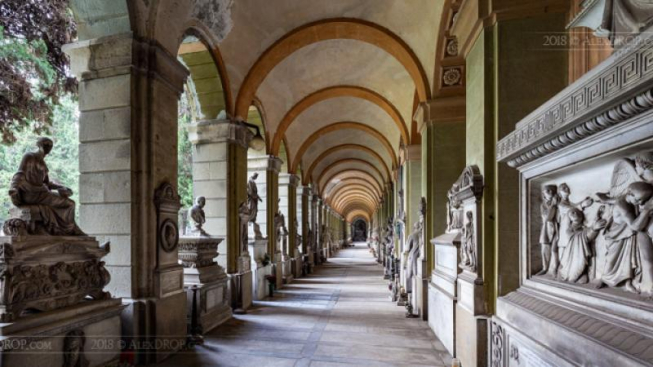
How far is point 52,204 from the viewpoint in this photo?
146 inches

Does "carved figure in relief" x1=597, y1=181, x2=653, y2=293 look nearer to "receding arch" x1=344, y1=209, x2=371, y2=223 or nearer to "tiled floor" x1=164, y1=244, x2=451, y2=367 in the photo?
"tiled floor" x1=164, y1=244, x2=451, y2=367

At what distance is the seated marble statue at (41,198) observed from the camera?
3475 mm

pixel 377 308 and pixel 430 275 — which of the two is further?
pixel 377 308

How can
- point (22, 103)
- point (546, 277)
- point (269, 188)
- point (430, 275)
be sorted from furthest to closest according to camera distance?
point (269, 188), point (430, 275), point (22, 103), point (546, 277)

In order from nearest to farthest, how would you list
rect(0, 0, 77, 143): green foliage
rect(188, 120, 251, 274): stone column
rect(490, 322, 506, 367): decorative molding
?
rect(490, 322, 506, 367): decorative molding
rect(0, 0, 77, 143): green foliage
rect(188, 120, 251, 274): stone column

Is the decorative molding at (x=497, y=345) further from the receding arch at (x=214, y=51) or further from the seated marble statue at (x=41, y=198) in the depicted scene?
the receding arch at (x=214, y=51)

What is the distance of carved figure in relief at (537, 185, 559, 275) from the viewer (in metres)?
2.70

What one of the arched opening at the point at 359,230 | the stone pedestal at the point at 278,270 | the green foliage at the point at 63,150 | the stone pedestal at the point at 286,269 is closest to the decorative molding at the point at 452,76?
the stone pedestal at the point at 278,270

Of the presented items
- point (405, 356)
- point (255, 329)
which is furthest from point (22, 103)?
point (405, 356)

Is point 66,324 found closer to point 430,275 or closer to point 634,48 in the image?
point 634,48

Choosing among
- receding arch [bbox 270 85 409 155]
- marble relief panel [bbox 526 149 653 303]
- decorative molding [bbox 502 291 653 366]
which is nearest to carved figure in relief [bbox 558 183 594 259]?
marble relief panel [bbox 526 149 653 303]

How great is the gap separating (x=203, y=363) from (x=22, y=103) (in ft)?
16.7

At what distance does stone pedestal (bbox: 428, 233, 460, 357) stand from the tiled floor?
0.78 ft

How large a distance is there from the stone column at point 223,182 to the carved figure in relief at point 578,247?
668 centimetres
